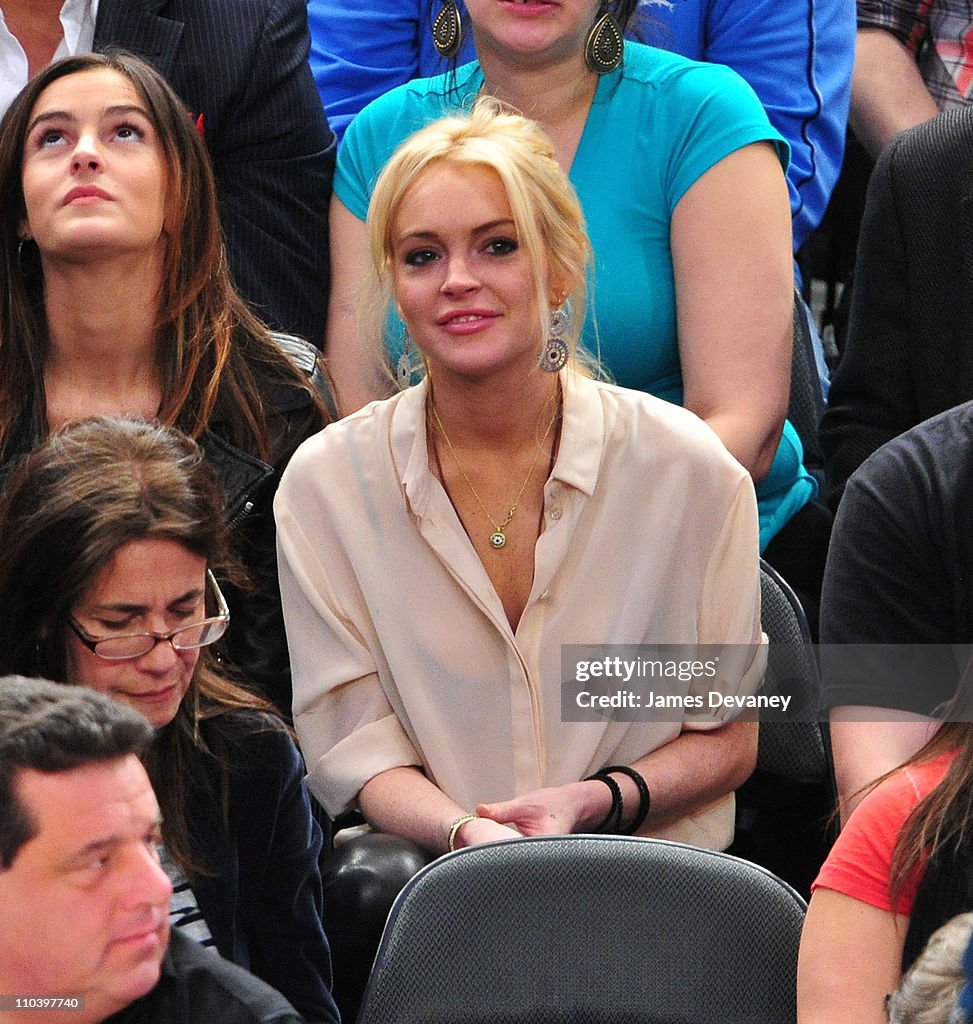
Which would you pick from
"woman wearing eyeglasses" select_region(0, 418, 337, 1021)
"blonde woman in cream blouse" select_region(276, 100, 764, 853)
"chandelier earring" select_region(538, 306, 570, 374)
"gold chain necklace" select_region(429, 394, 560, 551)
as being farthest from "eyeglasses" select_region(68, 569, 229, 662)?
"chandelier earring" select_region(538, 306, 570, 374)

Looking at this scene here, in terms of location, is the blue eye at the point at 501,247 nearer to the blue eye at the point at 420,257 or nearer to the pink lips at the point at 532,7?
the blue eye at the point at 420,257

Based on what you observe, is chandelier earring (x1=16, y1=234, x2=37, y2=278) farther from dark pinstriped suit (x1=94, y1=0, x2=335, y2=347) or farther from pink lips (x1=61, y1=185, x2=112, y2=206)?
dark pinstriped suit (x1=94, y1=0, x2=335, y2=347)

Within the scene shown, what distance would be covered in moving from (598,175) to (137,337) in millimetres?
681

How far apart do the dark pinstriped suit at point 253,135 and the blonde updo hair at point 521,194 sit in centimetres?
42

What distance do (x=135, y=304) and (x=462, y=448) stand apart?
47 centimetres

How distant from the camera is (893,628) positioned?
2066 mm

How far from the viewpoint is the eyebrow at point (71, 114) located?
7.80ft

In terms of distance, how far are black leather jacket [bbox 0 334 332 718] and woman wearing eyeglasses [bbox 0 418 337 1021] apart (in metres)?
0.26

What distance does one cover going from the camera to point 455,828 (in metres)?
2.05

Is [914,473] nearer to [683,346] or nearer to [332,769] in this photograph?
[683,346]

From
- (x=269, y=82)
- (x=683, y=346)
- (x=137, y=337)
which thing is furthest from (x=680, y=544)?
(x=269, y=82)

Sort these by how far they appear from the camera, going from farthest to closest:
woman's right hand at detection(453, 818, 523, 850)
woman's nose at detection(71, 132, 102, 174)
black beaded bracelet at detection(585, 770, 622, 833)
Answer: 1. woman's nose at detection(71, 132, 102, 174)
2. black beaded bracelet at detection(585, 770, 622, 833)
3. woman's right hand at detection(453, 818, 523, 850)

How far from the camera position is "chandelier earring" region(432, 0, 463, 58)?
2.75 metres

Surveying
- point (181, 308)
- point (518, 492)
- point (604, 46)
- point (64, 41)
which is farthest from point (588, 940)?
point (64, 41)
